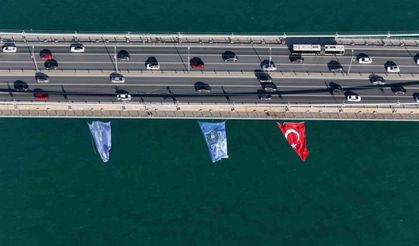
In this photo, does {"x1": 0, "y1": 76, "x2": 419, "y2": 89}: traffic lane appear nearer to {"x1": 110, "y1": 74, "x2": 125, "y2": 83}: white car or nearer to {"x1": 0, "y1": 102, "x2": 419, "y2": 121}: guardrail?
{"x1": 110, "y1": 74, "x2": 125, "y2": 83}: white car

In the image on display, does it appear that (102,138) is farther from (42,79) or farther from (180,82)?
(180,82)

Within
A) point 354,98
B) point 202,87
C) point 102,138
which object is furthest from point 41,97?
point 354,98

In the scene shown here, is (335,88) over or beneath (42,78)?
beneath

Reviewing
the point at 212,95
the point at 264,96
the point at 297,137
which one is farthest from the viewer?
the point at 212,95

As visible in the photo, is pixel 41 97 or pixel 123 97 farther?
pixel 123 97

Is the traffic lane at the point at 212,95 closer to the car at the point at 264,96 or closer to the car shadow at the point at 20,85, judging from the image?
the car at the point at 264,96

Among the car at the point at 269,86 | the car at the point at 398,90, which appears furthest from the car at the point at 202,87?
the car at the point at 398,90
